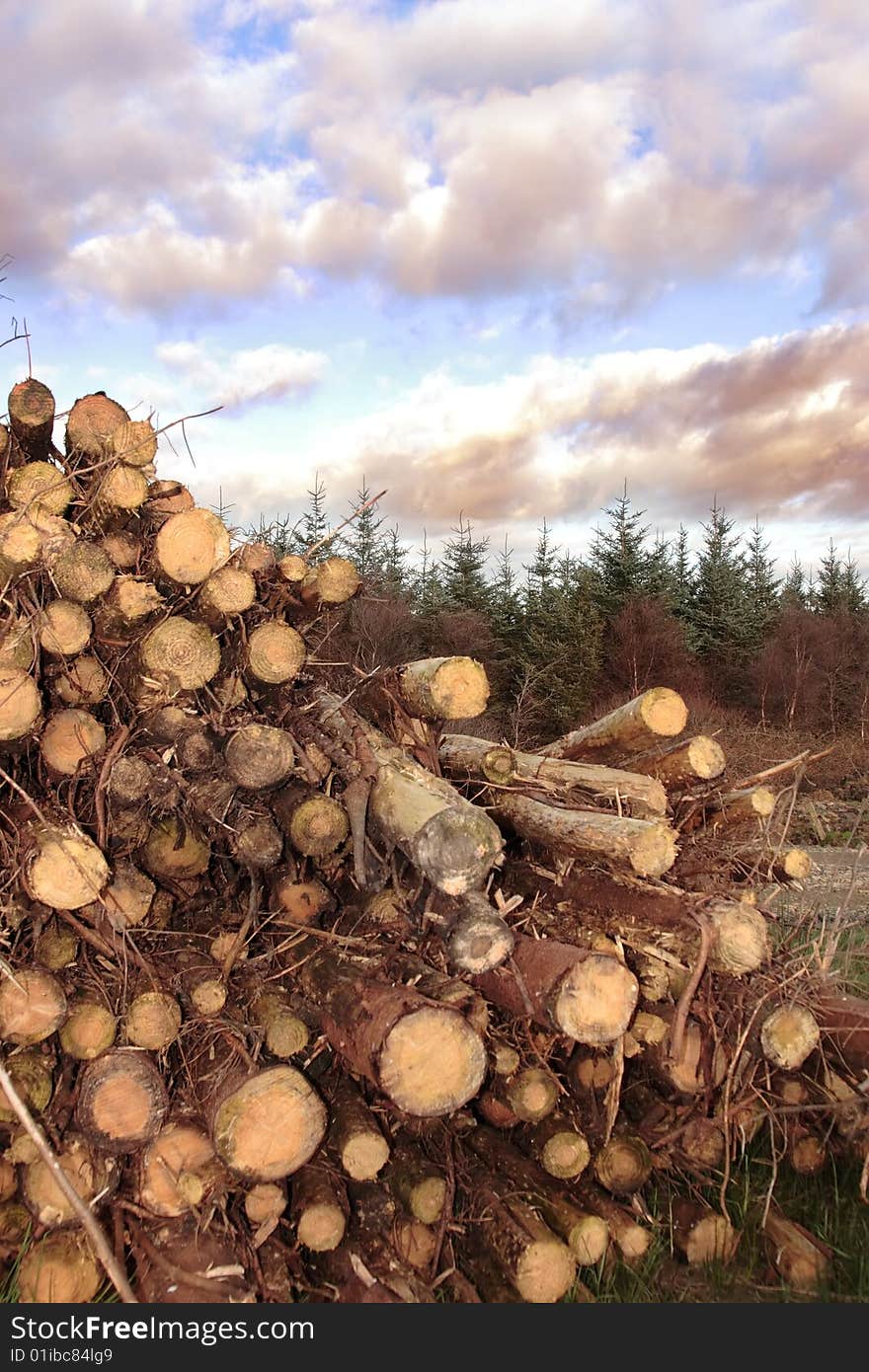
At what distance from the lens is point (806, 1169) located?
3691mm

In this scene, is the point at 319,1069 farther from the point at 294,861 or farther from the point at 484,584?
the point at 484,584

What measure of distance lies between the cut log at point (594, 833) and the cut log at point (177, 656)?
1583 mm

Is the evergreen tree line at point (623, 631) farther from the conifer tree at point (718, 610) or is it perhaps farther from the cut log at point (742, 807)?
the cut log at point (742, 807)

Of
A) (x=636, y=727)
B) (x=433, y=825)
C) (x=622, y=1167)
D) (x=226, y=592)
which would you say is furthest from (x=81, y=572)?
(x=622, y=1167)

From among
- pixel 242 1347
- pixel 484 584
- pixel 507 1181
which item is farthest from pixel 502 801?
pixel 484 584

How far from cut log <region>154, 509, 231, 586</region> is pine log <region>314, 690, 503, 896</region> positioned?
1208 mm

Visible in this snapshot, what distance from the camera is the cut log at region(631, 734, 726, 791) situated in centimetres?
407

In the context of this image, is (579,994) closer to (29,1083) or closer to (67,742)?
(29,1083)

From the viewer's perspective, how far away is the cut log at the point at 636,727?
417 cm

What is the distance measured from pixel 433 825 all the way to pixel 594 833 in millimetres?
715

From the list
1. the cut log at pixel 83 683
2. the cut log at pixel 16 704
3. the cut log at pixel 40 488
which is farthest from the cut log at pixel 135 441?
the cut log at pixel 16 704

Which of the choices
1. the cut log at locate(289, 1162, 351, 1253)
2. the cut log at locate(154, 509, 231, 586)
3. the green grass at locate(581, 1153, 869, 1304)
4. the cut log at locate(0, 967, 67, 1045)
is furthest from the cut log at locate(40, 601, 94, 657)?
the green grass at locate(581, 1153, 869, 1304)

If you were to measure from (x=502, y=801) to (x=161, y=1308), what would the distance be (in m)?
2.39

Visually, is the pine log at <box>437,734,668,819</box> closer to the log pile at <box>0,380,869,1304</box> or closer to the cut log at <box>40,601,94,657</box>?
the log pile at <box>0,380,869,1304</box>
